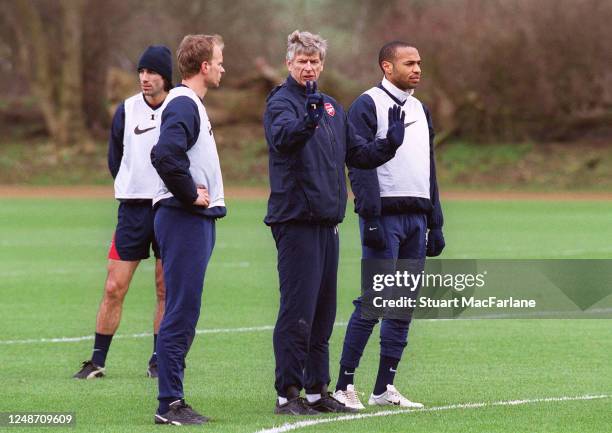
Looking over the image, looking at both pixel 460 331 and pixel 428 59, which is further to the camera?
pixel 428 59

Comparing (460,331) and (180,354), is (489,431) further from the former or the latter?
(460,331)

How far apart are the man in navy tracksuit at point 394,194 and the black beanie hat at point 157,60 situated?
1522 millimetres

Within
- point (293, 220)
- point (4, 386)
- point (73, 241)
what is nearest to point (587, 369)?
point (293, 220)

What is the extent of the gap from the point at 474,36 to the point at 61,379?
1477 inches

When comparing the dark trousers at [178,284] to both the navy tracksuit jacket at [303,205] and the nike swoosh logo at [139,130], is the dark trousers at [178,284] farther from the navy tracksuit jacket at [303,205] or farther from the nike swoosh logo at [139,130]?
the nike swoosh logo at [139,130]

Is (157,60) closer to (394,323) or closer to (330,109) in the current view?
(330,109)

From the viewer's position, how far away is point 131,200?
961 centimetres

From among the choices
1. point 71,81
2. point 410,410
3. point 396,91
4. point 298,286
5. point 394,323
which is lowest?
point 410,410

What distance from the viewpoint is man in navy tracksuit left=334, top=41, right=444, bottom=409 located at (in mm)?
8227

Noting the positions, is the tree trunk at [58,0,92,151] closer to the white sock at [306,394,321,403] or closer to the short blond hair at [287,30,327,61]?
the white sock at [306,394,321,403]

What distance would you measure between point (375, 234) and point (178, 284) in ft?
4.00

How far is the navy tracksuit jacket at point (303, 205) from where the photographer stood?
7.64 m

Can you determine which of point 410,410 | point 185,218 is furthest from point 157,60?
point 410,410

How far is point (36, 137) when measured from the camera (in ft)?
168
